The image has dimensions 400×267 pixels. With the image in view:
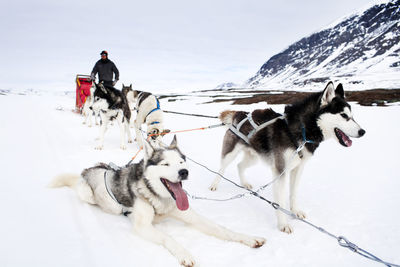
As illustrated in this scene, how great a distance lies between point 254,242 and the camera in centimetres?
205

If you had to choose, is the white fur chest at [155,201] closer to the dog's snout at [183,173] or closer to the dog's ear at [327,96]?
the dog's snout at [183,173]

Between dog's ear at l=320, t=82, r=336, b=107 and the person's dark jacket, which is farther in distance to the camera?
the person's dark jacket

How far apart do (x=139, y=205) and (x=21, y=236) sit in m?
0.96

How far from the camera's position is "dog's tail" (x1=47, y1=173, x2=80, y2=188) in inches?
114

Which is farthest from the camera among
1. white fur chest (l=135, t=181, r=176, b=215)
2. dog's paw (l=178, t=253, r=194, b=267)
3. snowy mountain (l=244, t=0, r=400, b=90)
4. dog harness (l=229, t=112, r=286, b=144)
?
snowy mountain (l=244, t=0, r=400, b=90)

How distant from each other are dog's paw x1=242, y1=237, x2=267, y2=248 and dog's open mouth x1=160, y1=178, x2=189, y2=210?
0.62m

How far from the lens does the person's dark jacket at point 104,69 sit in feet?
24.9

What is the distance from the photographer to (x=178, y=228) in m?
2.31

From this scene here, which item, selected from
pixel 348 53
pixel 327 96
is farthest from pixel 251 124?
pixel 348 53

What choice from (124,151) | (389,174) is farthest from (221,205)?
(124,151)

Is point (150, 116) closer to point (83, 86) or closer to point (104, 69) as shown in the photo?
point (104, 69)

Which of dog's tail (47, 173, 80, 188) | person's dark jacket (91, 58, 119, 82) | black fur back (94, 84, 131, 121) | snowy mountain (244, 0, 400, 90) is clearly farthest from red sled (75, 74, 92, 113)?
snowy mountain (244, 0, 400, 90)

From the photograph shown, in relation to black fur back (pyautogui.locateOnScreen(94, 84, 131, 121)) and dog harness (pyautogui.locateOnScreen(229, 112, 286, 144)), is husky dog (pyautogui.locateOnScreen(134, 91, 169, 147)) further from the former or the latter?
dog harness (pyautogui.locateOnScreen(229, 112, 286, 144))

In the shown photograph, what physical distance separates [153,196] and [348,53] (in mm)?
162285
